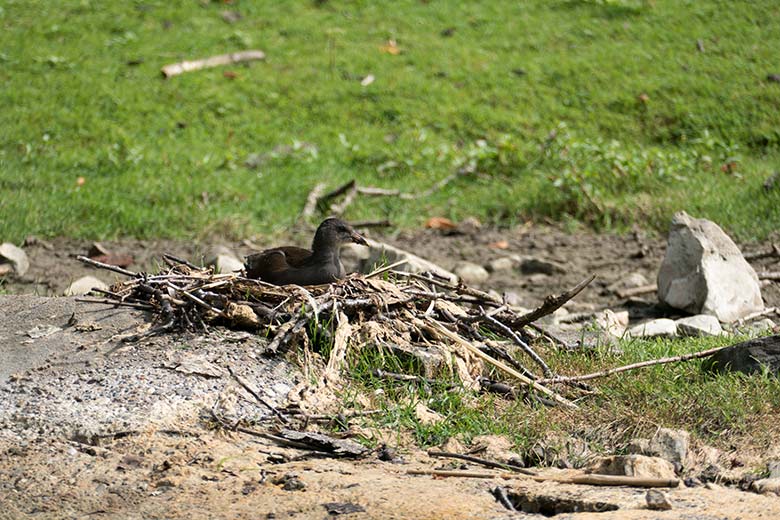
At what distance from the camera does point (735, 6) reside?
14.8 meters

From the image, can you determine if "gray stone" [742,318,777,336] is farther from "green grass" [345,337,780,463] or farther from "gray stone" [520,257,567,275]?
"gray stone" [520,257,567,275]

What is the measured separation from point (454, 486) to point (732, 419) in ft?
4.99

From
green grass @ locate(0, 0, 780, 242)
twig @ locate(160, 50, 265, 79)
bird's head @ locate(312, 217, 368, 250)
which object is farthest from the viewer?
twig @ locate(160, 50, 265, 79)

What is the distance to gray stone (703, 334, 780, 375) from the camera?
5547 mm

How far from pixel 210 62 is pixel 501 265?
5798 mm

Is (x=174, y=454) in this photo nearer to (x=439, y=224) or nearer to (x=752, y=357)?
(x=752, y=357)

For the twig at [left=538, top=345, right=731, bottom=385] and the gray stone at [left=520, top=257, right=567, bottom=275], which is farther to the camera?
the gray stone at [left=520, top=257, right=567, bottom=275]

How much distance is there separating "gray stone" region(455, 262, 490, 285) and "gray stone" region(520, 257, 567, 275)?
36 cm

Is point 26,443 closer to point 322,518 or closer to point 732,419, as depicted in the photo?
point 322,518

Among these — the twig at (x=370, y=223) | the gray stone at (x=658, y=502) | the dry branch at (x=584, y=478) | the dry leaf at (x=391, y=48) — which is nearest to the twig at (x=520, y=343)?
the dry branch at (x=584, y=478)

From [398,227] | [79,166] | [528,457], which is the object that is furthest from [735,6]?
[528,457]

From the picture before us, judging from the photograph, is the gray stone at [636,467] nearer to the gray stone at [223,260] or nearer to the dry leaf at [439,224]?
the gray stone at [223,260]

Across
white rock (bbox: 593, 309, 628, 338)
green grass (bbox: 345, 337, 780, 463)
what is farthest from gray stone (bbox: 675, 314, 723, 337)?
green grass (bbox: 345, 337, 780, 463)

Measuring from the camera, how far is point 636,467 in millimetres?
4434
